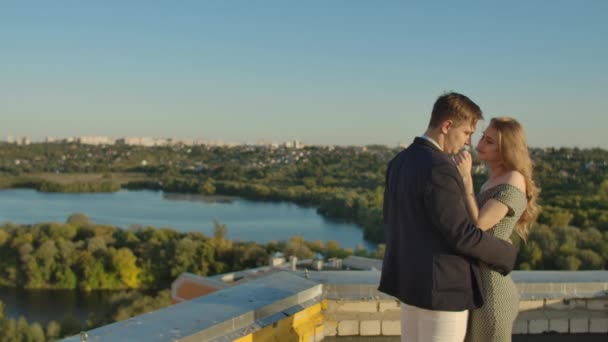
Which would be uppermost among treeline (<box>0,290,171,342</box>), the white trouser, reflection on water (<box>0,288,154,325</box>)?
the white trouser

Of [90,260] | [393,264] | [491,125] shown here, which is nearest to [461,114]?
[491,125]

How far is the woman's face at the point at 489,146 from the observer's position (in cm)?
120

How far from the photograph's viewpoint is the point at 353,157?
50375 mm

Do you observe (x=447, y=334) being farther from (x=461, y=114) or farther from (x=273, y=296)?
(x=273, y=296)

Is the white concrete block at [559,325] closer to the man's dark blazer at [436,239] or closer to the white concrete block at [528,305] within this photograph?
the white concrete block at [528,305]

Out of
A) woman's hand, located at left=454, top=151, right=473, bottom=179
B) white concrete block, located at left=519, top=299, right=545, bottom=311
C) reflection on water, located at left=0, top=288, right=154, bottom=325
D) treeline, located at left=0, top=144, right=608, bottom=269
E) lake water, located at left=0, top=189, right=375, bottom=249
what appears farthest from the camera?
lake water, located at left=0, top=189, right=375, bottom=249

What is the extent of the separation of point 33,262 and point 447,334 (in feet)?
49.9

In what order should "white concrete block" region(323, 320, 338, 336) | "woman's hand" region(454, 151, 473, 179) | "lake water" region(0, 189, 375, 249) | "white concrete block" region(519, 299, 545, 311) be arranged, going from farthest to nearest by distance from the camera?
"lake water" region(0, 189, 375, 249) < "white concrete block" region(519, 299, 545, 311) < "white concrete block" region(323, 320, 338, 336) < "woman's hand" region(454, 151, 473, 179)

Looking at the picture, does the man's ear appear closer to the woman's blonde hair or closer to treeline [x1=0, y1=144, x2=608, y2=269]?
the woman's blonde hair

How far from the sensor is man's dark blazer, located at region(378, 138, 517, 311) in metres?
1.01

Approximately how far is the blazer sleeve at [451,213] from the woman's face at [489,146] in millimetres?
209

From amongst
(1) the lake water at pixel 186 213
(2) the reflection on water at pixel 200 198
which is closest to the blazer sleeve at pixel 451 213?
(1) the lake water at pixel 186 213

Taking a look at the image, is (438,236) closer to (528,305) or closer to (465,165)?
(465,165)

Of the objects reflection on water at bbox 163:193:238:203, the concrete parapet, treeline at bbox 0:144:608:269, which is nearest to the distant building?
treeline at bbox 0:144:608:269
